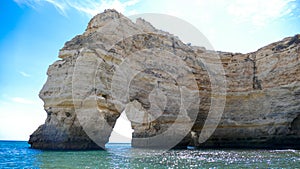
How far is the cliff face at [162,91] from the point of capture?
20.7 m

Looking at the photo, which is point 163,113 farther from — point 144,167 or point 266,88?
point 144,167

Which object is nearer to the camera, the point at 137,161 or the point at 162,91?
the point at 137,161

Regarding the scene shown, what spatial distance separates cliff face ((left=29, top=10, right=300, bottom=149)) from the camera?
20.7m

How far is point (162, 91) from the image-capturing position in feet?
95.4

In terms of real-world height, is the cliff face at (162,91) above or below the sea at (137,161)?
above

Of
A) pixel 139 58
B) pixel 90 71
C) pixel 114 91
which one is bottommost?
pixel 114 91

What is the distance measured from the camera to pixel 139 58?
28672 mm

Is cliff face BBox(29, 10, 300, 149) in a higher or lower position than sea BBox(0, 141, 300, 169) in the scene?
higher

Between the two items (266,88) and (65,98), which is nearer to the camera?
(65,98)

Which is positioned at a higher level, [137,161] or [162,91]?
[162,91]

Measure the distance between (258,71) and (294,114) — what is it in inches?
282

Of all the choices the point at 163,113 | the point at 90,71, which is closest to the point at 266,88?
the point at 163,113

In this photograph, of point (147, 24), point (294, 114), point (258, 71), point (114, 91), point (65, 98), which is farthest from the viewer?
point (147, 24)

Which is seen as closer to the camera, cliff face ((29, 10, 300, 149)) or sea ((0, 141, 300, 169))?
sea ((0, 141, 300, 169))
